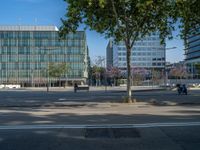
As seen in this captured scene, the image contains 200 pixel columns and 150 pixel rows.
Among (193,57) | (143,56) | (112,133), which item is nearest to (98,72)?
(193,57)

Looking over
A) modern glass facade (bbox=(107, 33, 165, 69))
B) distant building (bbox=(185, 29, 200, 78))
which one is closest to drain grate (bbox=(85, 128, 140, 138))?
distant building (bbox=(185, 29, 200, 78))

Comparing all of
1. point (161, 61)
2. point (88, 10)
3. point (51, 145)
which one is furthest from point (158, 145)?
point (161, 61)

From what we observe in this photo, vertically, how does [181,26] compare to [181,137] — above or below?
above

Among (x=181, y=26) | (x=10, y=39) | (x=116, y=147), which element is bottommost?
(x=116, y=147)

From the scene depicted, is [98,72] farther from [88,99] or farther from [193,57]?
[88,99]

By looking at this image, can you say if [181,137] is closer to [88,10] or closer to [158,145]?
[158,145]

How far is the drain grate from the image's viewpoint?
494 inches

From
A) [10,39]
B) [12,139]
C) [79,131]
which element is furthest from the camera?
[10,39]

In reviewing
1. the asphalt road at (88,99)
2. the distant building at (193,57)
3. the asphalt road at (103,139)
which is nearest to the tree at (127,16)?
the asphalt road at (88,99)

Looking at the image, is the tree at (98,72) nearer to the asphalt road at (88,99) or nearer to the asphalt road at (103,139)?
the asphalt road at (88,99)

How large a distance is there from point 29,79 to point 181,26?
5397 inches

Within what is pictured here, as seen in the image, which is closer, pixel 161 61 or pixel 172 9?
pixel 172 9

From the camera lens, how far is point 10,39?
160875 millimetres

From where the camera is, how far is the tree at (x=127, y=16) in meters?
28.9
